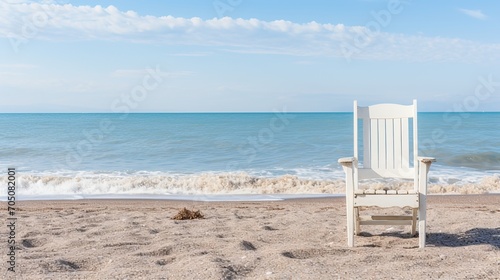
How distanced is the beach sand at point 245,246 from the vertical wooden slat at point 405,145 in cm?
70

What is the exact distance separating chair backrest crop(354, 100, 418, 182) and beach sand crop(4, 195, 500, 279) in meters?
0.64

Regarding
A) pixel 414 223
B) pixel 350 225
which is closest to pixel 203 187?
pixel 414 223

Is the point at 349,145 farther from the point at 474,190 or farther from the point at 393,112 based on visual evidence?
the point at 393,112

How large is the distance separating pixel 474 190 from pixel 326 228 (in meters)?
5.96

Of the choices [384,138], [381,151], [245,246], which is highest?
[384,138]

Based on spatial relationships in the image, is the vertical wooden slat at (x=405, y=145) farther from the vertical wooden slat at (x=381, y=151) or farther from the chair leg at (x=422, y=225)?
the chair leg at (x=422, y=225)

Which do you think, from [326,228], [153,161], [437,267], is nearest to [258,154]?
[153,161]

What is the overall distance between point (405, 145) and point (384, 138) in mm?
203

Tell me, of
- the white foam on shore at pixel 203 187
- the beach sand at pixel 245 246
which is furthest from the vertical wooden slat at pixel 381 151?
the white foam on shore at pixel 203 187

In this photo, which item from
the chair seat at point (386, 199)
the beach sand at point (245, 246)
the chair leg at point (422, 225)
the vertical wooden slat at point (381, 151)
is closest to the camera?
the beach sand at point (245, 246)

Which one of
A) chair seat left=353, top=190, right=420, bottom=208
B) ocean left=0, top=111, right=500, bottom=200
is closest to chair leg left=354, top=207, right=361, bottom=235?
chair seat left=353, top=190, right=420, bottom=208

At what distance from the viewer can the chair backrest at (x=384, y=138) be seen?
5203mm

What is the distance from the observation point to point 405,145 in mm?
5191

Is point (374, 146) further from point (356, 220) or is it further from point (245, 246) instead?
point (245, 246)
